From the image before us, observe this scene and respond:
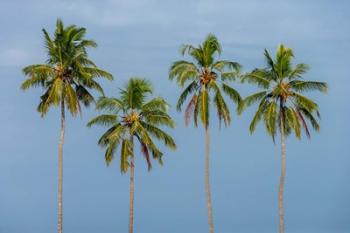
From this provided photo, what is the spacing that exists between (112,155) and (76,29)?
39.8 feet

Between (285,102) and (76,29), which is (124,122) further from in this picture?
(285,102)

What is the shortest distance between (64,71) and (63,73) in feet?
0.69

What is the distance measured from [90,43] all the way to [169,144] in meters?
12.0

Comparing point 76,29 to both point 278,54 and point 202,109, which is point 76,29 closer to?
point 202,109

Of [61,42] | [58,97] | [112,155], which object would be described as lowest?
[112,155]

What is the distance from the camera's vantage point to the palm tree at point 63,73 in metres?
78.4

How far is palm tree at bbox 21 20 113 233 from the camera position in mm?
78438

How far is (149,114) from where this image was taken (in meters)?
82.4

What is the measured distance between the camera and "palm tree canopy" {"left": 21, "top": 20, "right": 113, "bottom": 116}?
7850 cm

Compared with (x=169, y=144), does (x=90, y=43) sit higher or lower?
higher

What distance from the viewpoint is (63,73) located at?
7919 cm

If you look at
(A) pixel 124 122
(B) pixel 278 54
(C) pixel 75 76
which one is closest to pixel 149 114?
(A) pixel 124 122

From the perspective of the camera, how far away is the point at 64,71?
7925cm

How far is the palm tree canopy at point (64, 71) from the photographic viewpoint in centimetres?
7850
